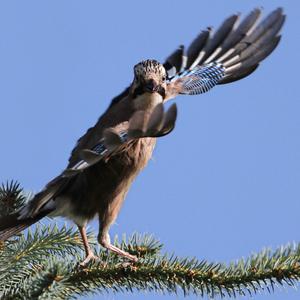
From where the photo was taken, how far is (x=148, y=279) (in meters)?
3.48

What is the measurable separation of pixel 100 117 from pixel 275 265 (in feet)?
8.39

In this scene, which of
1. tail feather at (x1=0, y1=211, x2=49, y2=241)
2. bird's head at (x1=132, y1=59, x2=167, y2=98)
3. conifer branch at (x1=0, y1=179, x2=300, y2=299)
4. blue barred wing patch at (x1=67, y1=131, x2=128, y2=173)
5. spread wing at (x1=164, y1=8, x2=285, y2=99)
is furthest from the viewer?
spread wing at (x1=164, y1=8, x2=285, y2=99)

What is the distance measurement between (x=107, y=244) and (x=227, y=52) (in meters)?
2.67

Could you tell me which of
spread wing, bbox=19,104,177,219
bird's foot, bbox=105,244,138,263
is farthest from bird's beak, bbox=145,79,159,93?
bird's foot, bbox=105,244,138,263

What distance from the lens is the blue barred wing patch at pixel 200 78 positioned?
228 inches

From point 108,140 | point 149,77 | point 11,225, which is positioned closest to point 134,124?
point 108,140

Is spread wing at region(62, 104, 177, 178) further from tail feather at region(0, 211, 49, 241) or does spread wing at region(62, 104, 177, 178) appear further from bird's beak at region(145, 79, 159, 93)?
bird's beak at region(145, 79, 159, 93)

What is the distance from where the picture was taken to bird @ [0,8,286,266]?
3750mm

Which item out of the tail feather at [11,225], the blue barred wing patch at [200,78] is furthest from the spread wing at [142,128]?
the blue barred wing patch at [200,78]

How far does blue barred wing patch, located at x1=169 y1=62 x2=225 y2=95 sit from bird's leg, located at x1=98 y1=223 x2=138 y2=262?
52.9 inches

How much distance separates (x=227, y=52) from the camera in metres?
6.33

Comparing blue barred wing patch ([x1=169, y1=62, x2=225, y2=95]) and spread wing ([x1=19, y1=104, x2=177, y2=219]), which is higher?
blue barred wing patch ([x1=169, y1=62, x2=225, y2=95])

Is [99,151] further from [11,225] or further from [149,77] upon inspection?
[149,77]

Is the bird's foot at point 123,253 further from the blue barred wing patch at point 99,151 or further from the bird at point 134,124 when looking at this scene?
the blue barred wing patch at point 99,151
